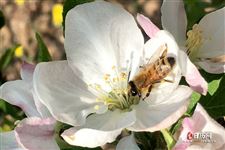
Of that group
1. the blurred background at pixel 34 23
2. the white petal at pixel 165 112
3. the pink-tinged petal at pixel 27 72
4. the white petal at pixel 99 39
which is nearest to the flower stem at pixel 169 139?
the white petal at pixel 165 112

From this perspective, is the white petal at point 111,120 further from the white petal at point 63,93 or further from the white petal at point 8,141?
the white petal at point 8,141

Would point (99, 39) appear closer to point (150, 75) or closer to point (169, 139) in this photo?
point (150, 75)

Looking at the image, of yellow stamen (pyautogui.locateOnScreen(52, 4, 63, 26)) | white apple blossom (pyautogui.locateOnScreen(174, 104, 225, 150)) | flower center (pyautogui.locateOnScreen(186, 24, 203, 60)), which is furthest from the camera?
yellow stamen (pyautogui.locateOnScreen(52, 4, 63, 26))

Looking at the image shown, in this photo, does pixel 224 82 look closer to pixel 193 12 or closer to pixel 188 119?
pixel 188 119

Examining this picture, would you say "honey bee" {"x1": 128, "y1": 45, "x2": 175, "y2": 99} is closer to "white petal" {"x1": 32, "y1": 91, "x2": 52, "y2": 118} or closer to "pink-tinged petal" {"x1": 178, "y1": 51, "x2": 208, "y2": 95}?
"pink-tinged petal" {"x1": 178, "y1": 51, "x2": 208, "y2": 95}

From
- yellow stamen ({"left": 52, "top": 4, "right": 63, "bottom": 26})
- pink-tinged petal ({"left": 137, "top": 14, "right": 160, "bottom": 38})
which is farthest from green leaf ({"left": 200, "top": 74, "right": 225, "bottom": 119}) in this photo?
yellow stamen ({"left": 52, "top": 4, "right": 63, "bottom": 26})

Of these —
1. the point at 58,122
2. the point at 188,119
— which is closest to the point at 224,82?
the point at 188,119
